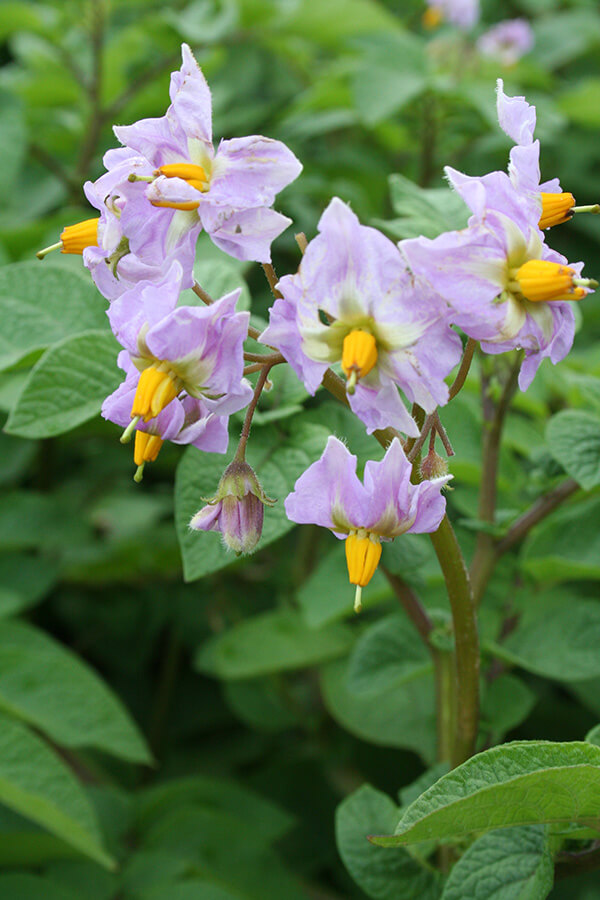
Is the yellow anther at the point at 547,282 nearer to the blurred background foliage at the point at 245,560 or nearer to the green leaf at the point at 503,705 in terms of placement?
the blurred background foliage at the point at 245,560

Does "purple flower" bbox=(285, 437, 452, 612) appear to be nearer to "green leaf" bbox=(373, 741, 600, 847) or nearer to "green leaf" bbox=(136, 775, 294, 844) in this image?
"green leaf" bbox=(373, 741, 600, 847)

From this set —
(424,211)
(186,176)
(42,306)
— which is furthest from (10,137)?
(186,176)

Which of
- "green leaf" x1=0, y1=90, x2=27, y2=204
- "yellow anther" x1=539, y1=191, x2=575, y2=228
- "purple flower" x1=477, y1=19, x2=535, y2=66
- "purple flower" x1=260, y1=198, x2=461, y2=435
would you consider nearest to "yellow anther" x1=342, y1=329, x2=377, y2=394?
"purple flower" x1=260, y1=198, x2=461, y2=435

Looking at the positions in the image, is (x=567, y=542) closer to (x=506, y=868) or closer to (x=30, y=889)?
(x=506, y=868)

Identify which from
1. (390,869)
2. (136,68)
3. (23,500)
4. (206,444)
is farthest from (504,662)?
(136,68)

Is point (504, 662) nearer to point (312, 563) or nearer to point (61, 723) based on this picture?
point (61, 723)
